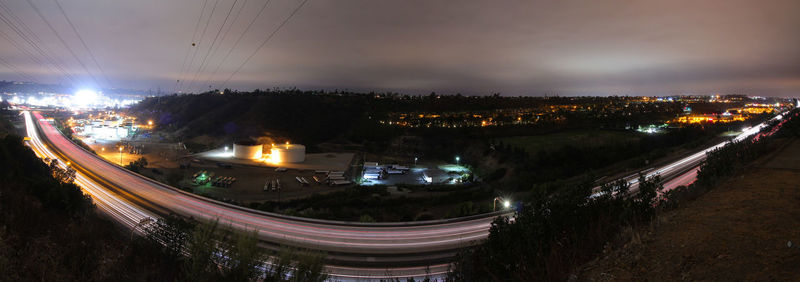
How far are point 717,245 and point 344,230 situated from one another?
1042cm

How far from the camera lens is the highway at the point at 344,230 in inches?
Result: 410

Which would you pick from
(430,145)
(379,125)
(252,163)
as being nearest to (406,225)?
(252,163)

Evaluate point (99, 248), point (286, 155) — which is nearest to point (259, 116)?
point (286, 155)

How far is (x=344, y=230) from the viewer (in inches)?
508

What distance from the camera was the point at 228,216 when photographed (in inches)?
555

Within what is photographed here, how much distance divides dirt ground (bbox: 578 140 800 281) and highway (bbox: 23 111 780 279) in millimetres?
3397

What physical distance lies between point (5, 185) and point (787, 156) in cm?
2771

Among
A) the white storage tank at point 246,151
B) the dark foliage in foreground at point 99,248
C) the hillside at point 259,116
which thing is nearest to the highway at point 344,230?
the dark foliage in foreground at point 99,248

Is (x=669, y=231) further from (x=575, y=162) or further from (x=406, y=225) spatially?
(x=575, y=162)

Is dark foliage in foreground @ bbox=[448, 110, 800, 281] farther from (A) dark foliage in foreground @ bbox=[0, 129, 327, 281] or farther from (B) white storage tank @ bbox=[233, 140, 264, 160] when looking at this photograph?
(B) white storage tank @ bbox=[233, 140, 264, 160]

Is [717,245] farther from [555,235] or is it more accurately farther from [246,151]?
[246,151]

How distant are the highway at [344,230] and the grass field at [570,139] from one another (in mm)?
22199

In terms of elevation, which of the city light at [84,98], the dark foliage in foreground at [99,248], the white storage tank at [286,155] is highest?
the city light at [84,98]

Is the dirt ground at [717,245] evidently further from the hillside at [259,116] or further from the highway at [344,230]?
A: the hillside at [259,116]
